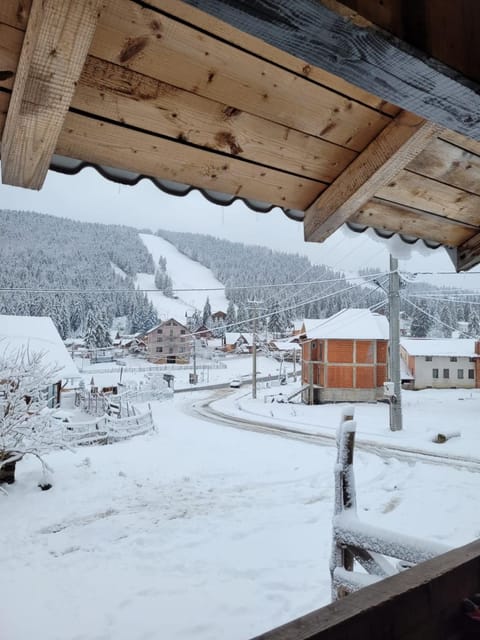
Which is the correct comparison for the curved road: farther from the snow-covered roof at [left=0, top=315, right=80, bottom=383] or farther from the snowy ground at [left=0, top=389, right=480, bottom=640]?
the snow-covered roof at [left=0, top=315, right=80, bottom=383]

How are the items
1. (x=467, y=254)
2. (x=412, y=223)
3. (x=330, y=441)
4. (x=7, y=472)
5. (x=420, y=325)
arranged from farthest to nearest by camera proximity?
(x=420, y=325), (x=330, y=441), (x=7, y=472), (x=467, y=254), (x=412, y=223)

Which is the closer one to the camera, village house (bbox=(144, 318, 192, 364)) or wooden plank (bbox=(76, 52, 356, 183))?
wooden plank (bbox=(76, 52, 356, 183))

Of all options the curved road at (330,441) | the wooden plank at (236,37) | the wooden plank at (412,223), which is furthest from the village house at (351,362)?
the wooden plank at (236,37)

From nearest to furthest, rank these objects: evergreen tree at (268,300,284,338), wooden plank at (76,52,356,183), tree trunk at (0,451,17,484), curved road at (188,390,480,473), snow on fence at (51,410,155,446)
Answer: wooden plank at (76,52,356,183)
tree trunk at (0,451,17,484)
curved road at (188,390,480,473)
snow on fence at (51,410,155,446)
evergreen tree at (268,300,284,338)

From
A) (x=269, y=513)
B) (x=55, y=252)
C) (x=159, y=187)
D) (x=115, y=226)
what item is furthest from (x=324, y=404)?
(x=115, y=226)

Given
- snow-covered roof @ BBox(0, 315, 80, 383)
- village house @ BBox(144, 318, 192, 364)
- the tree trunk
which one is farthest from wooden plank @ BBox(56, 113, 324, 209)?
village house @ BBox(144, 318, 192, 364)

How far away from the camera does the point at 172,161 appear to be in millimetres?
1815

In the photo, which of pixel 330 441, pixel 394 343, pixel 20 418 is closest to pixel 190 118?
pixel 20 418

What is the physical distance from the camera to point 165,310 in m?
83.5

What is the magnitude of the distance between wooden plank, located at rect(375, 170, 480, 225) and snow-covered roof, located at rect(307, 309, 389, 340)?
20.3 metres

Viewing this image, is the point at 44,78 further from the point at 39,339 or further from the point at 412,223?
the point at 39,339

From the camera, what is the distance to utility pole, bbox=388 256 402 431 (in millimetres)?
13172

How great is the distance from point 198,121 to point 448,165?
1.46m

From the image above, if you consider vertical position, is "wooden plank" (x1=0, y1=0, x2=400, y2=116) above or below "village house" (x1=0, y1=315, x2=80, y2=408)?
above
